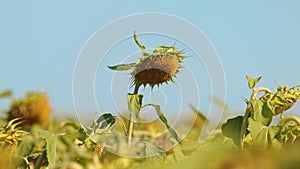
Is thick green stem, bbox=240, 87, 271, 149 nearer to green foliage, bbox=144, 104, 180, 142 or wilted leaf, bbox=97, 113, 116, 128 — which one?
green foliage, bbox=144, 104, 180, 142

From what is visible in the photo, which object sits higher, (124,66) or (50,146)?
(124,66)

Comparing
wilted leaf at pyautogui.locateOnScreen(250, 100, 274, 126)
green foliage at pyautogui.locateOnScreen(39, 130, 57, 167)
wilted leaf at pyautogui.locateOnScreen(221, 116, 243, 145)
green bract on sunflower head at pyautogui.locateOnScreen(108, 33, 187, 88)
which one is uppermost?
green bract on sunflower head at pyautogui.locateOnScreen(108, 33, 187, 88)

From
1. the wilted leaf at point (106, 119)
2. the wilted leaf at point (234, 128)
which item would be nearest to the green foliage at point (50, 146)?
the wilted leaf at point (106, 119)

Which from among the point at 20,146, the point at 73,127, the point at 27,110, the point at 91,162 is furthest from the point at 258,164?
the point at 27,110

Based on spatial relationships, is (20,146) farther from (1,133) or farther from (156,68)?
(156,68)

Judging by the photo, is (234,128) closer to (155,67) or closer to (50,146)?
(155,67)

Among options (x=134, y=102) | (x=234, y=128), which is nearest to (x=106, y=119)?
(x=134, y=102)

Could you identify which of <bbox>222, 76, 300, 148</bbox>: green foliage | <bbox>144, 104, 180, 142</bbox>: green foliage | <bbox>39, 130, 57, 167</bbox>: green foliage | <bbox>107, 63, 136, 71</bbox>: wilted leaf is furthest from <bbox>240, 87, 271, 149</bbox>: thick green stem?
<bbox>39, 130, 57, 167</bbox>: green foliage
